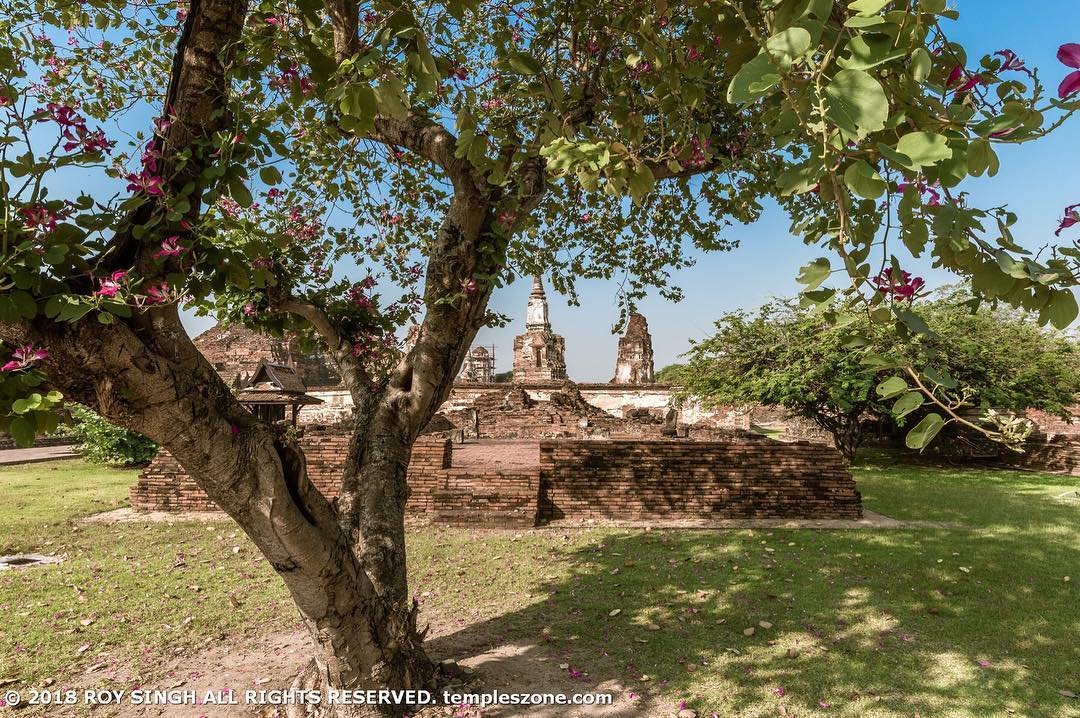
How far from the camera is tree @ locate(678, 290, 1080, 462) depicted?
12.7 meters

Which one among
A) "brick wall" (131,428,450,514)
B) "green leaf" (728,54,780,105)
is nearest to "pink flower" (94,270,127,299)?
"green leaf" (728,54,780,105)

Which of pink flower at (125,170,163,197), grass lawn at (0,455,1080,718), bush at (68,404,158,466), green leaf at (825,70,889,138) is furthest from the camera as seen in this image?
bush at (68,404,158,466)

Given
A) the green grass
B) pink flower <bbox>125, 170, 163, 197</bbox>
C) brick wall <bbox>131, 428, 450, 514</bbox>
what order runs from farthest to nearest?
brick wall <bbox>131, 428, 450, 514</bbox> → the green grass → pink flower <bbox>125, 170, 163, 197</bbox>

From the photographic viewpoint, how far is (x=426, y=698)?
118 inches

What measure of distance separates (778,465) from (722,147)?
5078mm

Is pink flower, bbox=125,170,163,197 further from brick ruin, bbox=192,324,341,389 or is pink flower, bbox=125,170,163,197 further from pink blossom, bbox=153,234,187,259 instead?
brick ruin, bbox=192,324,341,389

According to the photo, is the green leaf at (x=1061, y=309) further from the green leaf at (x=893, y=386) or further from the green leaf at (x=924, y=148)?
the green leaf at (x=924, y=148)

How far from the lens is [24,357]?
5.57ft

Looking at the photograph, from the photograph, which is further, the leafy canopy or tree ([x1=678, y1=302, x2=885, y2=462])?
tree ([x1=678, y1=302, x2=885, y2=462])

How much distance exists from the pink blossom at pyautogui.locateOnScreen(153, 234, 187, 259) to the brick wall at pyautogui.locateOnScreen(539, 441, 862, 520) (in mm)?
Answer: 6259

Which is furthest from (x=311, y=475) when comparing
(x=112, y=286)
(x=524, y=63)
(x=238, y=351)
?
(x=238, y=351)

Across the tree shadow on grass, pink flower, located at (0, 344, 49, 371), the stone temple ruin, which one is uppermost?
pink flower, located at (0, 344, 49, 371)

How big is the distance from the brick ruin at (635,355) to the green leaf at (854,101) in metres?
26.4

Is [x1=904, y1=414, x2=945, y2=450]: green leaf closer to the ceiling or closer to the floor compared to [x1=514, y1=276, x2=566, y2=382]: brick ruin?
closer to the floor
